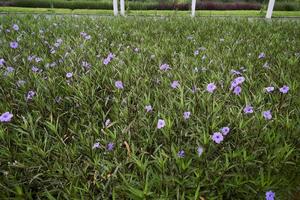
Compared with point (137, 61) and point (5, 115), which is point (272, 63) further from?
point (5, 115)

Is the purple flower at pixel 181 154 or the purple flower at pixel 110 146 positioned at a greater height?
the purple flower at pixel 110 146

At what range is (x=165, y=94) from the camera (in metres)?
2.23

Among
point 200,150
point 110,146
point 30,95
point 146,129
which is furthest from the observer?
point 30,95

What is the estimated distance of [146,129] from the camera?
1.81m

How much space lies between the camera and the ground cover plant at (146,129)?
1.51 m

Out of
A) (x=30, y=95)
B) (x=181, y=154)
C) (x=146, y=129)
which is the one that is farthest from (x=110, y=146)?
(x=30, y=95)

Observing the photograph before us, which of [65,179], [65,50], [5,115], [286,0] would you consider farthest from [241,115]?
[286,0]

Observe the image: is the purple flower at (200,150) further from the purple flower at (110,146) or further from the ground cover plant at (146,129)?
the purple flower at (110,146)

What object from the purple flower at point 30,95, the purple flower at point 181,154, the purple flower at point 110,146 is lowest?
the purple flower at point 181,154

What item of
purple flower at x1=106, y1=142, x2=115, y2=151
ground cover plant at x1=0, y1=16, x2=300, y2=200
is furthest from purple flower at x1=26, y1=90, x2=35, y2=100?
purple flower at x1=106, y1=142, x2=115, y2=151

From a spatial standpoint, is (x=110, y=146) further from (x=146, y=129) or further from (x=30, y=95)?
(x=30, y=95)

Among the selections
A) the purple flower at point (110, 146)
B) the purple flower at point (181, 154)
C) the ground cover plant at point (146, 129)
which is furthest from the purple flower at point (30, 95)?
the purple flower at point (181, 154)

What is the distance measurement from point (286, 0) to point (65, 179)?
19871mm

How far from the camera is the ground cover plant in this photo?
1511 mm
